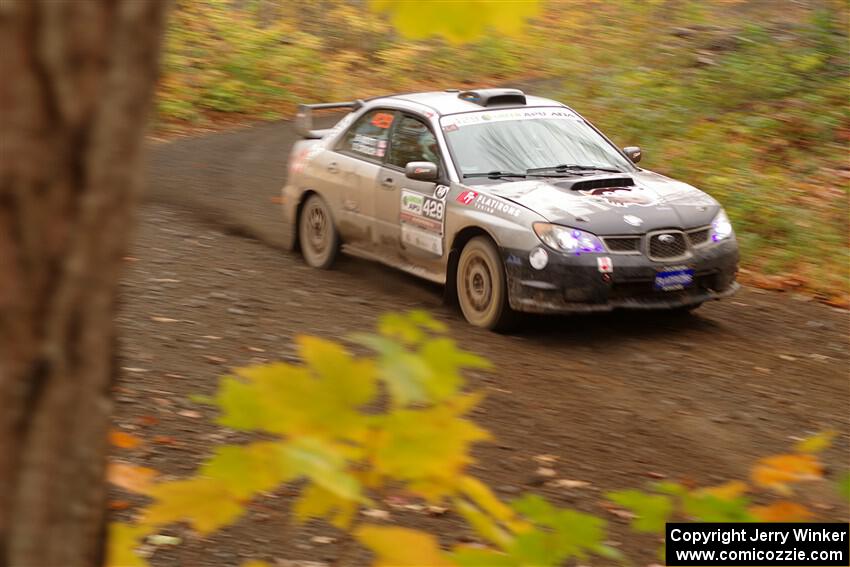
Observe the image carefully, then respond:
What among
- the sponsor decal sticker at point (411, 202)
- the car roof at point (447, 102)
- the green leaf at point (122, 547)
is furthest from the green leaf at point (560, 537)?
the car roof at point (447, 102)

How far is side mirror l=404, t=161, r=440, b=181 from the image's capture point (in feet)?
27.4

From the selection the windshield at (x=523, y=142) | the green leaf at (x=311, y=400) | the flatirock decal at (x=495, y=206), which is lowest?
the green leaf at (x=311, y=400)

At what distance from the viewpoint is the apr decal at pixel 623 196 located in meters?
7.93

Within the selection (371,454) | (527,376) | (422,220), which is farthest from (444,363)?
(422,220)

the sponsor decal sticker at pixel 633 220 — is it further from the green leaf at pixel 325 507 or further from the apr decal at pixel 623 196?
the green leaf at pixel 325 507

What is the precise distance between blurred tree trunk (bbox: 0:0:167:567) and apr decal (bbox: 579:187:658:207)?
6.65 meters

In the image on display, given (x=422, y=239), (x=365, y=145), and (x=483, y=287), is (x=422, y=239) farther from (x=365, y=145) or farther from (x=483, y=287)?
(x=365, y=145)

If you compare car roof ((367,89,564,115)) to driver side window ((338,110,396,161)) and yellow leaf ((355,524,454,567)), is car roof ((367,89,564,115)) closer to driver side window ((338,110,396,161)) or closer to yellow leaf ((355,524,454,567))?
driver side window ((338,110,396,161))

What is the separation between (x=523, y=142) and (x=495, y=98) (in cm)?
55

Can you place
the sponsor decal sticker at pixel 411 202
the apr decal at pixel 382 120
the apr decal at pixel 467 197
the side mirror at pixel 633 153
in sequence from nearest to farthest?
the apr decal at pixel 467 197
the sponsor decal sticker at pixel 411 202
the side mirror at pixel 633 153
the apr decal at pixel 382 120

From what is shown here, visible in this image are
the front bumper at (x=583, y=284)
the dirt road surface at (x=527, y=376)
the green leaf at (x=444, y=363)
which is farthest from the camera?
the front bumper at (x=583, y=284)

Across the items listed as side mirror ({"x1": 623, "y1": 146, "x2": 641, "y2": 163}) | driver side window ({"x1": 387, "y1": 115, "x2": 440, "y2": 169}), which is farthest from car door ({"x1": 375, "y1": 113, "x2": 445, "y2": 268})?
side mirror ({"x1": 623, "y1": 146, "x2": 641, "y2": 163})

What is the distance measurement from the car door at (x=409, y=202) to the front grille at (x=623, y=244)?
1.36m

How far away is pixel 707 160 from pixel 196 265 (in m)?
6.62
